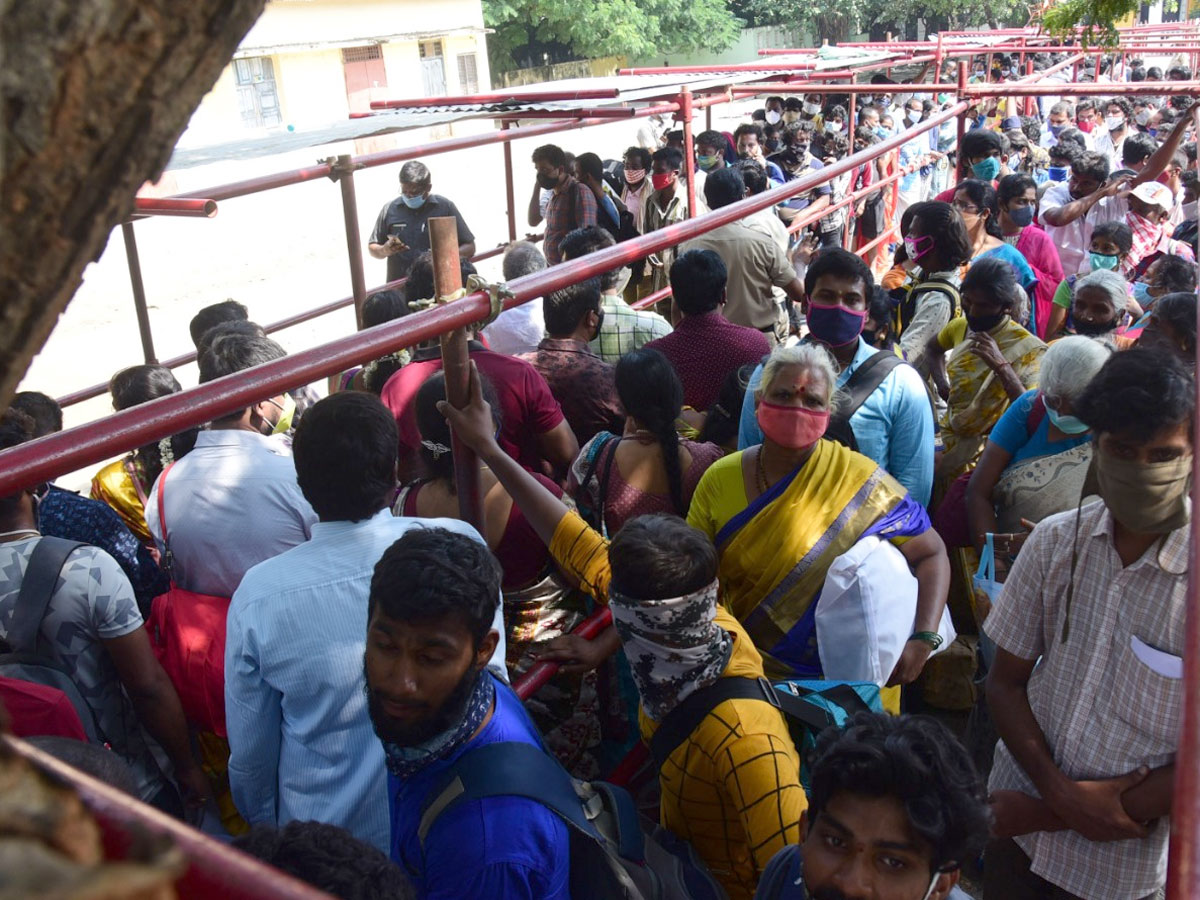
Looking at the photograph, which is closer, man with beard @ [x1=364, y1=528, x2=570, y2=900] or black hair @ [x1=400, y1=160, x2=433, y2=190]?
man with beard @ [x1=364, y1=528, x2=570, y2=900]

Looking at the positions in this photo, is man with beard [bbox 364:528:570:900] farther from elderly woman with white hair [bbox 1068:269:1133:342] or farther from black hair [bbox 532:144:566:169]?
black hair [bbox 532:144:566:169]

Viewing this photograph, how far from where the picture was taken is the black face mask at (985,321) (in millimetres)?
3648

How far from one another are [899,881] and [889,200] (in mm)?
7495

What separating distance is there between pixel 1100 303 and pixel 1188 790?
319 centimetres

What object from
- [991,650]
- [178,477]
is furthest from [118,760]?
[991,650]

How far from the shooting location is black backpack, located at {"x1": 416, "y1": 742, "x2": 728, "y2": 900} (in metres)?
1.53

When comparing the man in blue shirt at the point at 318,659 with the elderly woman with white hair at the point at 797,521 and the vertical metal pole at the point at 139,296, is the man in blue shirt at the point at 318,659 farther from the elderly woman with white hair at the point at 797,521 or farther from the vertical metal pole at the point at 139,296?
the vertical metal pole at the point at 139,296

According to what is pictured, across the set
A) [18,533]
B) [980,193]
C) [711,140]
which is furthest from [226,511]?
[711,140]

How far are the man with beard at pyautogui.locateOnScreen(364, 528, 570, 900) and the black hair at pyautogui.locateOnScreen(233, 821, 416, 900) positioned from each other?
0.18 metres

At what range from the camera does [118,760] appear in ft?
5.46

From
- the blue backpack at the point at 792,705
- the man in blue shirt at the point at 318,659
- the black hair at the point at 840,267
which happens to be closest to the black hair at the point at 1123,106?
the black hair at the point at 840,267

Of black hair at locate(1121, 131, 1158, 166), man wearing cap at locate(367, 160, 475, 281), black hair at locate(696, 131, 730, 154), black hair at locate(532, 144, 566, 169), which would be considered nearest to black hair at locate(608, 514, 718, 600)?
man wearing cap at locate(367, 160, 475, 281)

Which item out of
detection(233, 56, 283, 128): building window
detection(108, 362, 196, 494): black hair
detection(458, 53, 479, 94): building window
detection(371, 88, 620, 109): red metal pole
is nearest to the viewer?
detection(108, 362, 196, 494): black hair

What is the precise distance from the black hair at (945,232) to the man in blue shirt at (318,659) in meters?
2.95
